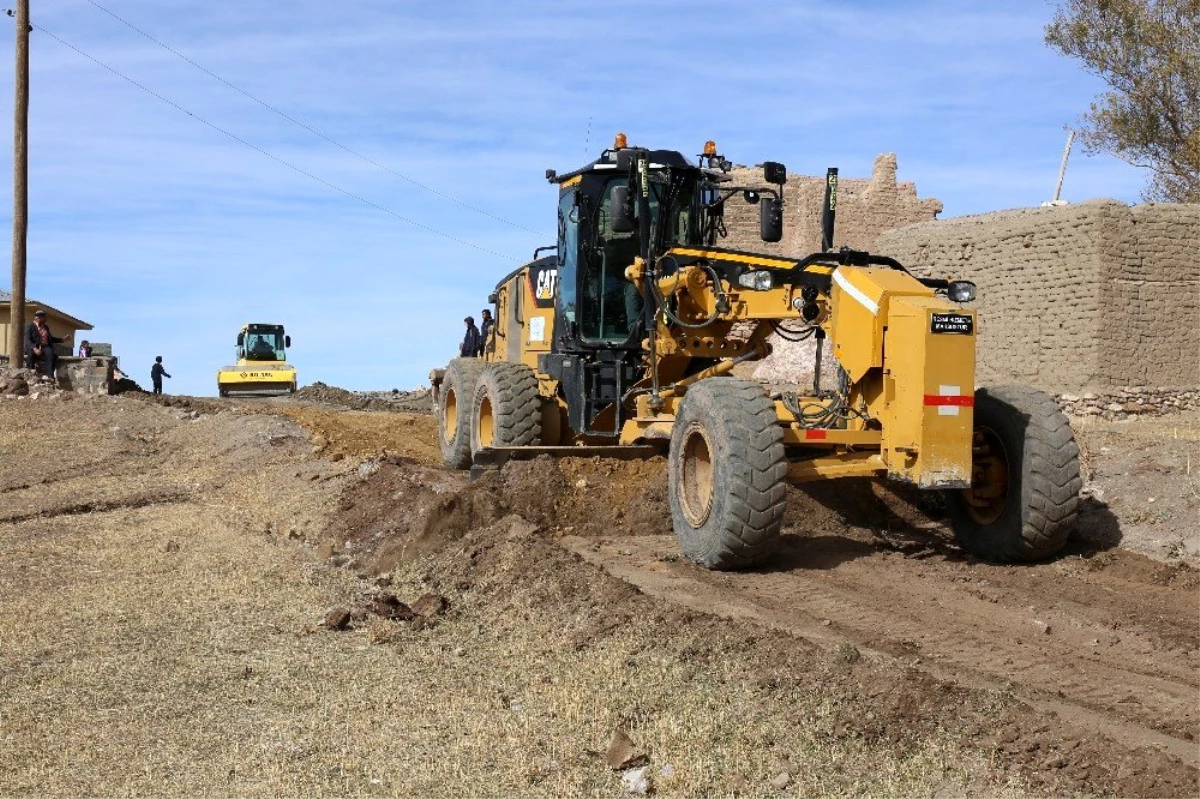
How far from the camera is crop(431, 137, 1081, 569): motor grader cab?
912cm

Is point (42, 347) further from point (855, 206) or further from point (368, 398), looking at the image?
point (855, 206)

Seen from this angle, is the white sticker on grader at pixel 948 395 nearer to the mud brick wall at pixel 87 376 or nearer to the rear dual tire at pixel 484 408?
the rear dual tire at pixel 484 408

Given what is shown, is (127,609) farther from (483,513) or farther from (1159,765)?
(1159,765)

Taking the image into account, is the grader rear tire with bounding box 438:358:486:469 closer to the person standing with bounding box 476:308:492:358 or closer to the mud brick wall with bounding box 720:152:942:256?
the person standing with bounding box 476:308:492:358

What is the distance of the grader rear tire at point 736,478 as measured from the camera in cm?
912

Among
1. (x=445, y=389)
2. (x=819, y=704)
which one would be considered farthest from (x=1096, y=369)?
(x=819, y=704)

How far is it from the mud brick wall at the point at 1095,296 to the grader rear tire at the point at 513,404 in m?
9.90

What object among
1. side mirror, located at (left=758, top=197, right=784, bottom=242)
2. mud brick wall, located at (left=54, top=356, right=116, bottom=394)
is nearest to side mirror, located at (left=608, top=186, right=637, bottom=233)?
side mirror, located at (left=758, top=197, right=784, bottom=242)

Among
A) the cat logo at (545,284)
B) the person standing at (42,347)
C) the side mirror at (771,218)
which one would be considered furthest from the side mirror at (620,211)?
the person standing at (42,347)

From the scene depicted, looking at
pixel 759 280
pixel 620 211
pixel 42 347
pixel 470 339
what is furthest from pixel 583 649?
pixel 42 347

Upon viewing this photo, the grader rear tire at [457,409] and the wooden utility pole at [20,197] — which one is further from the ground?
the wooden utility pole at [20,197]

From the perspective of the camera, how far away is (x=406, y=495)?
12.1m

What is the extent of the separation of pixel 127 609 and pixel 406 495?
317 cm

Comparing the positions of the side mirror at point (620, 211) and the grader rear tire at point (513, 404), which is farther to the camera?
the grader rear tire at point (513, 404)
